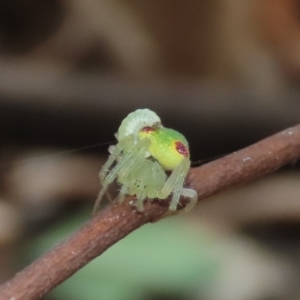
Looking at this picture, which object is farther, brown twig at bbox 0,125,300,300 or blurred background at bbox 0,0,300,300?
blurred background at bbox 0,0,300,300

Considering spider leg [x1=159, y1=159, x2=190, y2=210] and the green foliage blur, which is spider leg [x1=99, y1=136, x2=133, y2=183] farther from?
the green foliage blur

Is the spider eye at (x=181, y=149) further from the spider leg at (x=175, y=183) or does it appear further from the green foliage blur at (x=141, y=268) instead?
the green foliage blur at (x=141, y=268)

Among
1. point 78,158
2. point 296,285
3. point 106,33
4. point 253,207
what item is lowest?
point 296,285

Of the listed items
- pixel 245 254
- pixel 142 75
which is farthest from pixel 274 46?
pixel 245 254

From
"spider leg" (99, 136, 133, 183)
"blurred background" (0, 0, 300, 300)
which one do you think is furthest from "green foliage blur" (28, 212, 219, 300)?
"spider leg" (99, 136, 133, 183)

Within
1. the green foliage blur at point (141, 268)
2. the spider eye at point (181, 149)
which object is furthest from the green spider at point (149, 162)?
the green foliage blur at point (141, 268)

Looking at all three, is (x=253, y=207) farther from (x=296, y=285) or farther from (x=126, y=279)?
(x=126, y=279)
